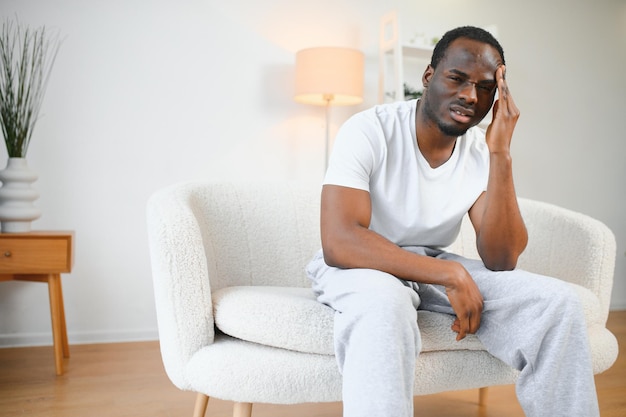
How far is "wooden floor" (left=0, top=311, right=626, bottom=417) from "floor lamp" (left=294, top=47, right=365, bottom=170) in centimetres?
130

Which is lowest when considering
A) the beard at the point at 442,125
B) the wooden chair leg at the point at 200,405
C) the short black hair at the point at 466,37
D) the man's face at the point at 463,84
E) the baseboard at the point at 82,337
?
the baseboard at the point at 82,337

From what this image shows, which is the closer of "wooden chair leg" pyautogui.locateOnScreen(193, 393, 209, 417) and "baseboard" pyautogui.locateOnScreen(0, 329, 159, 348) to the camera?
"wooden chair leg" pyautogui.locateOnScreen(193, 393, 209, 417)

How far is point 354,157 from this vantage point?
1.28m

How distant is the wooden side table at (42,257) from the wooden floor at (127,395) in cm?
12

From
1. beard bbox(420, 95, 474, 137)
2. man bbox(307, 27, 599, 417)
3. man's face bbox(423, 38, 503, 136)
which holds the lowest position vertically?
man bbox(307, 27, 599, 417)

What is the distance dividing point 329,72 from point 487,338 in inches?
62.1

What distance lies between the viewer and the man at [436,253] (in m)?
1.01

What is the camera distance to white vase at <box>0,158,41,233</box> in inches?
84.7

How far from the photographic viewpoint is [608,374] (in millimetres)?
2268

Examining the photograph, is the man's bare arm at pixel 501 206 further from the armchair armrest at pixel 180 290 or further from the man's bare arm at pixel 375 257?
the armchair armrest at pixel 180 290

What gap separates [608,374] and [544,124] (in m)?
1.61

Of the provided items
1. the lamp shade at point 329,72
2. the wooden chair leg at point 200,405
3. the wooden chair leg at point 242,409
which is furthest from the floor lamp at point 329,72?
the wooden chair leg at point 242,409

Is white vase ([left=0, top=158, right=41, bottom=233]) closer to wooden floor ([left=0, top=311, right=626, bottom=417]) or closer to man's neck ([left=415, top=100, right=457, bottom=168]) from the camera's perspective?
wooden floor ([left=0, top=311, right=626, bottom=417])

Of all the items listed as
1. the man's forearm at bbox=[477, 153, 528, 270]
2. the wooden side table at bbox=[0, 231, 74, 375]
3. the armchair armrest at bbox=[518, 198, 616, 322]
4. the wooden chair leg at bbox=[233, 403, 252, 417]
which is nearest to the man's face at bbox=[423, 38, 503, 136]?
the man's forearm at bbox=[477, 153, 528, 270]
